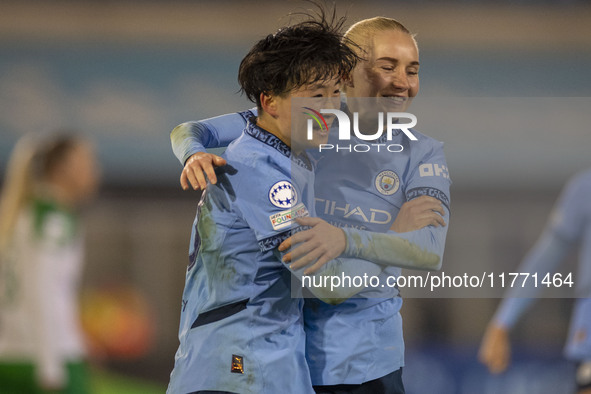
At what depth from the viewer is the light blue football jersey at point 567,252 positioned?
3.06 metres

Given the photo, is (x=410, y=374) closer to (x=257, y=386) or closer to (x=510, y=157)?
(x=510, y=157)

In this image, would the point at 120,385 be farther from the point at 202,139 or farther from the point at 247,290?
the point at 247,290

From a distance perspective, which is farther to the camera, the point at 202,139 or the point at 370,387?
the point at 202,139

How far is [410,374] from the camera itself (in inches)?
189

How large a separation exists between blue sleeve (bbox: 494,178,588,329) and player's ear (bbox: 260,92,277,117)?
144cm

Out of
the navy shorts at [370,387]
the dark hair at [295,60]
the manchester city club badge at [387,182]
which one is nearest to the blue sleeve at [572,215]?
the manchester city club badge at [387,182]

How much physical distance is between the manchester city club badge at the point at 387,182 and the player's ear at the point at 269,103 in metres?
0.49

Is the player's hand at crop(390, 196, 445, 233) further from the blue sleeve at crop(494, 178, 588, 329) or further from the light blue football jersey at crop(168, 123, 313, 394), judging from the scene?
the blue sleeve at crop(494, 178, 588, 329)

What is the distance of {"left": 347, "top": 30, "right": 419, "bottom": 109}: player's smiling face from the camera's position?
8.79 ft

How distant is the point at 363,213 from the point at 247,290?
0.58 m

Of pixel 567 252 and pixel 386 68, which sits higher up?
pixel 386 68

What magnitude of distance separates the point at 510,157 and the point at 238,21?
5.04 metres

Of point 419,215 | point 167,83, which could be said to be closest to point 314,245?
point 419,215

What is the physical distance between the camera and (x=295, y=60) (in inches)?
92.0
